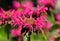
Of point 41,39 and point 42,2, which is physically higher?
point 42,2

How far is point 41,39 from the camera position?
3025mm

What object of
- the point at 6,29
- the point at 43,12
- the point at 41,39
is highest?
the point at 43,12

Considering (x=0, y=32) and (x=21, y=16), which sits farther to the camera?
(x=0, y=32)

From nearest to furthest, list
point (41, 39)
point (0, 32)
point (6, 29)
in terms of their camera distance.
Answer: point (6, 29)
point (0, 32)
point (41, 39)

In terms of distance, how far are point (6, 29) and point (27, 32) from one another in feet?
1.34

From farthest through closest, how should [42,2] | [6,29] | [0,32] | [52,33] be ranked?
[42,2], [52,33], [0,32], [6,29]

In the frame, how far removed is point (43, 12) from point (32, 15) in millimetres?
126

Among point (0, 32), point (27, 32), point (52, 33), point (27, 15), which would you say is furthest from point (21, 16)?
point (52, 33)

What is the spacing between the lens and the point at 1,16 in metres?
2.52

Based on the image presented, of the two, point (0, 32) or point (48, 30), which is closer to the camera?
point (0, 32)

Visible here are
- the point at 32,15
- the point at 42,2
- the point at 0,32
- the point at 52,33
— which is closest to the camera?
the point at 32,15

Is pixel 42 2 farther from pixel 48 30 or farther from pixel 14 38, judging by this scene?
pixel 14 38

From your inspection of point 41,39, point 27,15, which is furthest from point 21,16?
point 41,39

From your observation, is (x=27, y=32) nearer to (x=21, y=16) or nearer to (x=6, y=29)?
(x=21, y=16)
